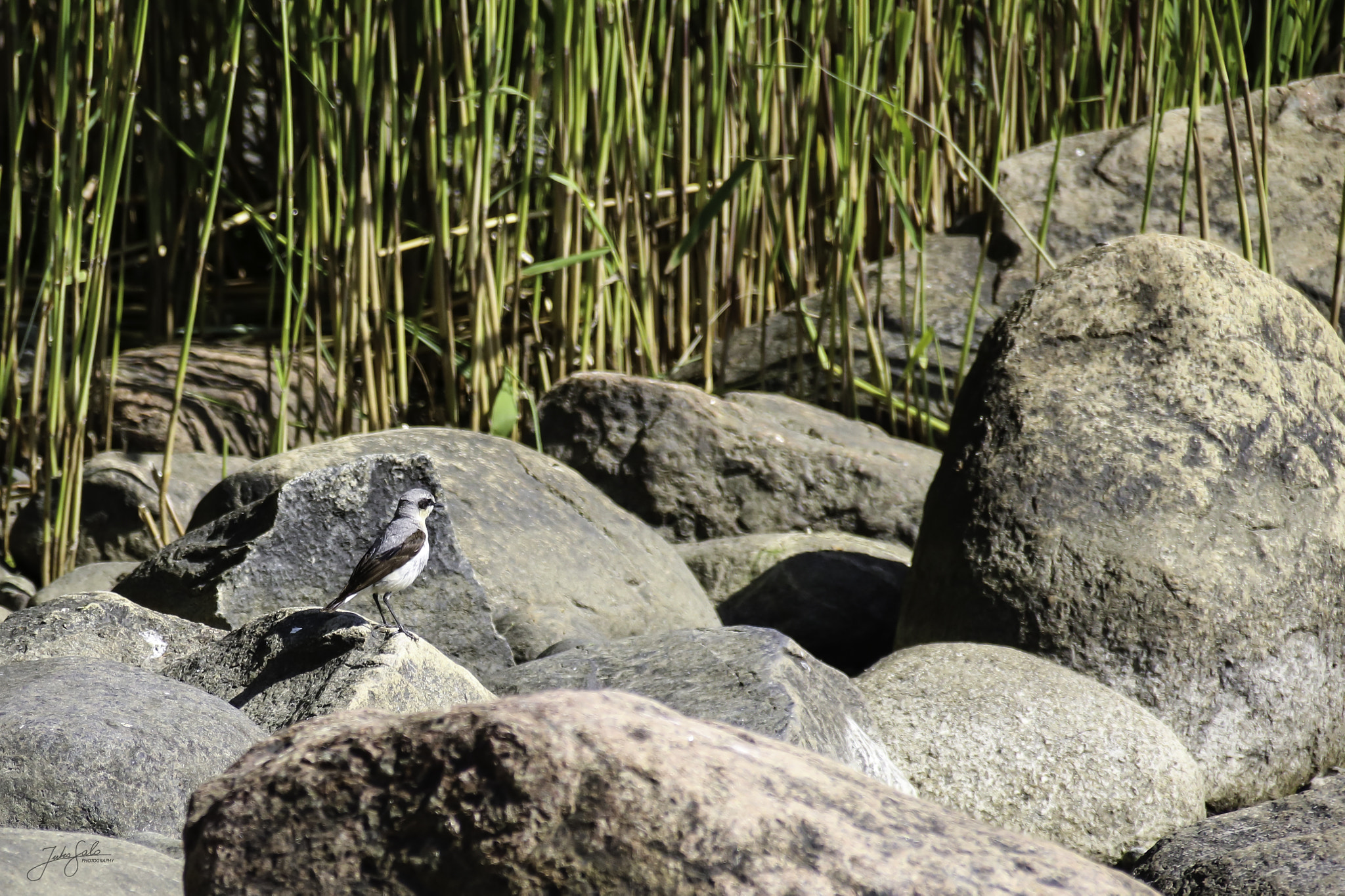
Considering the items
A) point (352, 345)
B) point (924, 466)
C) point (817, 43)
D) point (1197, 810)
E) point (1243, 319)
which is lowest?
point (1197, 810)

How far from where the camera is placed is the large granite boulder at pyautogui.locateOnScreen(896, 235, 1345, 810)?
3.44 m

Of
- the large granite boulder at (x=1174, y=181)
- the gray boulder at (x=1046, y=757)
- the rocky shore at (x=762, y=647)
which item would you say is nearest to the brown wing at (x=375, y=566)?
the rocky shore at (x=762, y=647)

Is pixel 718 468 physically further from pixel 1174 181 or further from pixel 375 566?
pixel 1174 181

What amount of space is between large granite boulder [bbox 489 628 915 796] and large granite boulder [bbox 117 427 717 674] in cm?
35

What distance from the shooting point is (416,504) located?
3.19 m

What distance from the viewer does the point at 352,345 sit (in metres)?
4.98

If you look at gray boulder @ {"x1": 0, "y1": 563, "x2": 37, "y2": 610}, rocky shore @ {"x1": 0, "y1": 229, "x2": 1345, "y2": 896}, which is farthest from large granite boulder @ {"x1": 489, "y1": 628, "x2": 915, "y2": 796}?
gray boulder @ {"x1": 0, "y1": 563, "x2": 37, "y2": 610}

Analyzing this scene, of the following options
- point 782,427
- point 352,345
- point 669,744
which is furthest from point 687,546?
point 669,744

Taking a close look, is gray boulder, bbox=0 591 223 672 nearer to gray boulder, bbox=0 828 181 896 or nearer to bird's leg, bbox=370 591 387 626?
bird's leg, bbox=370 591 387 626

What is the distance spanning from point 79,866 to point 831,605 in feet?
8.73

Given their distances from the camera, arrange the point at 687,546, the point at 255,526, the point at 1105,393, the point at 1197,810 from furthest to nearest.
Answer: the point at 687,546
the point at 1105,393
the point at 255,526
the point at 1197,810

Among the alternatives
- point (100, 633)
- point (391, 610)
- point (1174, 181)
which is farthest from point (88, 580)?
point (1174, 181)

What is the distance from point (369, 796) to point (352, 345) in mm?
3629

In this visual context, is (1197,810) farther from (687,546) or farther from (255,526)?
(255,526)
